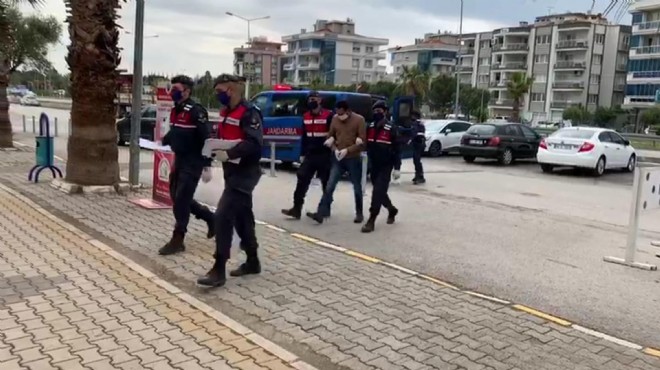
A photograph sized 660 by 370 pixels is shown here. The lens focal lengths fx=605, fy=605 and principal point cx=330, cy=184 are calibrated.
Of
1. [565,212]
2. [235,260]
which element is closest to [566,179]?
[565,212]

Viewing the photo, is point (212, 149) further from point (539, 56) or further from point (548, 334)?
point (539, 56)

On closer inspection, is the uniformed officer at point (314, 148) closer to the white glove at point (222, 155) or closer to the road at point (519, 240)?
the road at point (519, 240)

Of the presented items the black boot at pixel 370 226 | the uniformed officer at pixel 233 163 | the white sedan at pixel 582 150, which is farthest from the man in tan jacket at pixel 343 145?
the white sedan at pixel 582 150

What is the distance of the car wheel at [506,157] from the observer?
19.9 metres

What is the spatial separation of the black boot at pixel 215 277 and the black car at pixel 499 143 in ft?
51.2

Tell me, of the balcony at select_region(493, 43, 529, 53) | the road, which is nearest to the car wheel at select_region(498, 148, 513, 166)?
the road

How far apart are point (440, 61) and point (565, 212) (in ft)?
340

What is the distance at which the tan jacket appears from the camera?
330 inches

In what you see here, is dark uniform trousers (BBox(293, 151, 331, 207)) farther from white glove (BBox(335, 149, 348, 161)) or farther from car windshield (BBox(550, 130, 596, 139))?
car windshield (BBox(550, 130, 596, 139))

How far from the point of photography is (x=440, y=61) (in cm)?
11056

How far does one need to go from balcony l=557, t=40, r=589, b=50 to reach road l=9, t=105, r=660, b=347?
7535 centimetres

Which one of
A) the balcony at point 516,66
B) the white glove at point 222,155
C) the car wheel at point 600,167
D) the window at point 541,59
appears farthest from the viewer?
the balcony at point 516,66

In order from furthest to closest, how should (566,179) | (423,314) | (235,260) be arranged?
(566,179) < (235,260) < (423,314)

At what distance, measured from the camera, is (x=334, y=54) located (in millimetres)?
112375
